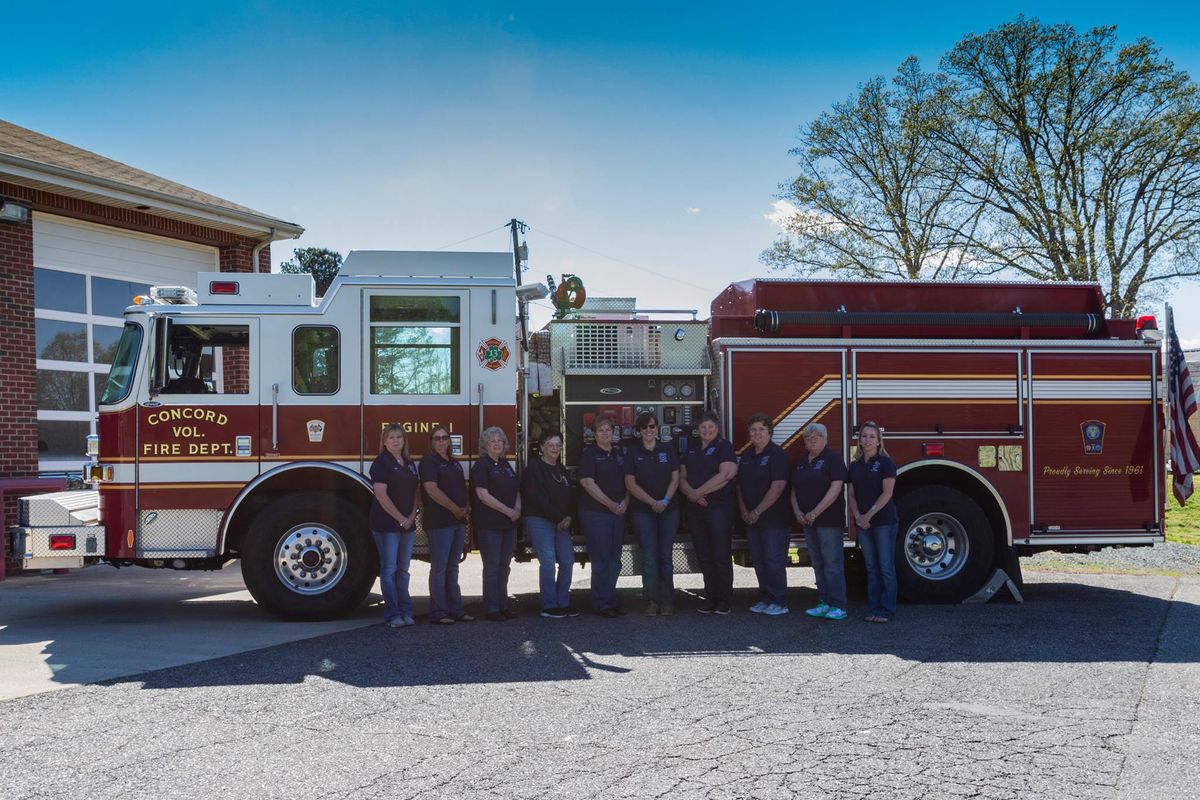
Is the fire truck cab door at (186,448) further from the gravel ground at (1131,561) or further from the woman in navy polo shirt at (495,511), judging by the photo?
the gravel ground at (1131,561)

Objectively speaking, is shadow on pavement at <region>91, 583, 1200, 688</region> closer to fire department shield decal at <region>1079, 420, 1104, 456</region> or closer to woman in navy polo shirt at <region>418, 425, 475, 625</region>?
woman in navy polo shirt at <region>418, 425, 475, 625</region>

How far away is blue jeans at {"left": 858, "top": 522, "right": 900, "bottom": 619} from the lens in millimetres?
8516

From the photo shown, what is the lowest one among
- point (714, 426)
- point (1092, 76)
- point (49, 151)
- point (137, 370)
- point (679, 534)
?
point (679, 534)

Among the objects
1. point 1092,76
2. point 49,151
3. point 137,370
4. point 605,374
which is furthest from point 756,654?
point 1092,76

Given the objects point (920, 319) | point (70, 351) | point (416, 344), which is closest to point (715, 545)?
point (920, 319)

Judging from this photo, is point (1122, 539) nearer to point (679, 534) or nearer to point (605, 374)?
point (679, 534)

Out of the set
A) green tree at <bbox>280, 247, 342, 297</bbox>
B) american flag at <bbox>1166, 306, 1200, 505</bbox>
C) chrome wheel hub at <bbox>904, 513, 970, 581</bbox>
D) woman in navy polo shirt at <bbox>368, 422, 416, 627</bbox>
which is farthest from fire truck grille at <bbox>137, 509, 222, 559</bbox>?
green tree at <bbox>280, 247, 342, 297</bbox>

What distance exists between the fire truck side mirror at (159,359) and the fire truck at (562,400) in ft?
0.06

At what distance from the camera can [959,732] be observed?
5199 millimetres

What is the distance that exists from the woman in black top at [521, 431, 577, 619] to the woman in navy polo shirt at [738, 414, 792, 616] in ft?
4.99

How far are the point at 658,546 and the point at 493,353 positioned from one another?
2181mm

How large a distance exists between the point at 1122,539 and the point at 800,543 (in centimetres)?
307

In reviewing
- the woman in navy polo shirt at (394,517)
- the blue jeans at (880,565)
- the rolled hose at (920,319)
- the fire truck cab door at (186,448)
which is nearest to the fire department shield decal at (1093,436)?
the rolled hose at (920,319)

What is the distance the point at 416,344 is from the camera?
8.65 m
